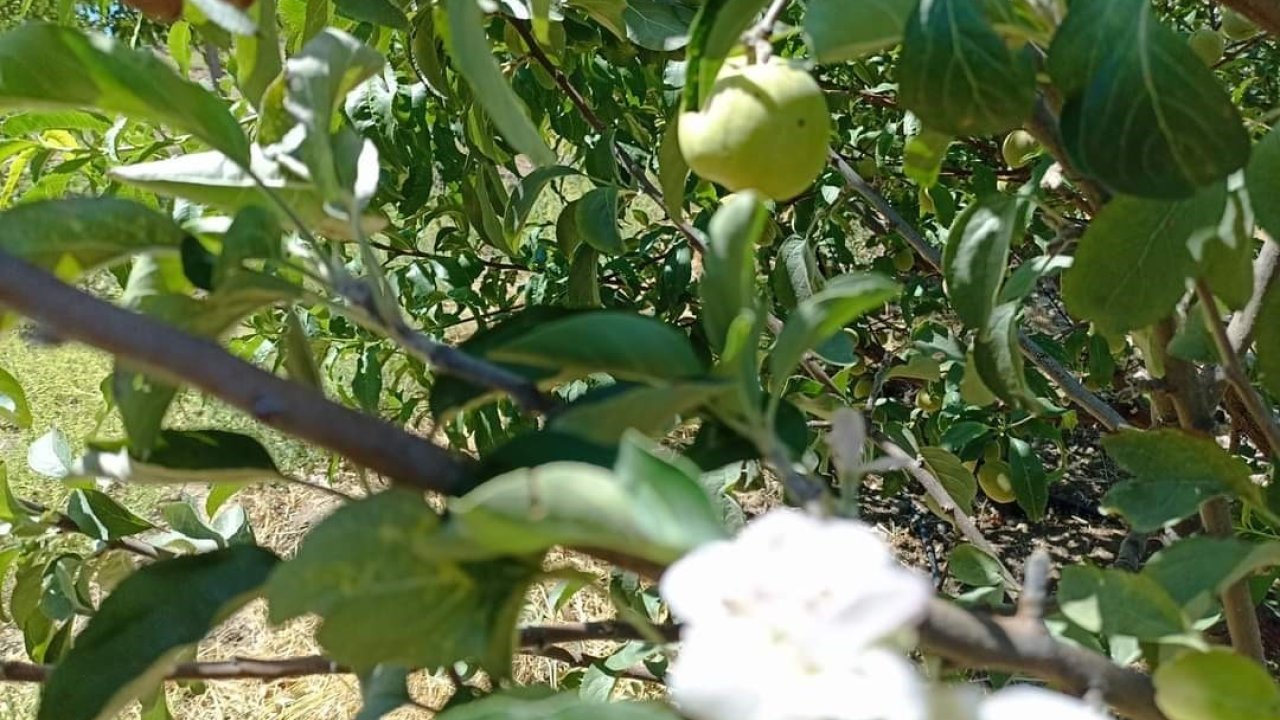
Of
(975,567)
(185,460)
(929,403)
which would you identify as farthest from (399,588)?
(929,403)

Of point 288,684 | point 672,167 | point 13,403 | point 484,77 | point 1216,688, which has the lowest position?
point 288,684

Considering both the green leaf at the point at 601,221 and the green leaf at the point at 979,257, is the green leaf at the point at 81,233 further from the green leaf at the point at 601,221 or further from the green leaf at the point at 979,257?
the green leaf at the point at 601,221

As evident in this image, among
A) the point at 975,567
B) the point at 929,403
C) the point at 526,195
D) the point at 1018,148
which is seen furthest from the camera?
the point at 929,403

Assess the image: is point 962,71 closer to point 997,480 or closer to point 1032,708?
point 1032,708

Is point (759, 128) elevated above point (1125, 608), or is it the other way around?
point (759, 128)

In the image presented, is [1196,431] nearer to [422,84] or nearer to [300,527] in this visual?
[422,84]

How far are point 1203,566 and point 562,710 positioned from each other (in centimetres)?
35

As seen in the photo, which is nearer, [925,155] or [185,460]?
[185,460]

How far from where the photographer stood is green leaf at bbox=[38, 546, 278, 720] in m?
0.52

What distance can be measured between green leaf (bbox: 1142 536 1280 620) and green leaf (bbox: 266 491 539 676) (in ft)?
1.12

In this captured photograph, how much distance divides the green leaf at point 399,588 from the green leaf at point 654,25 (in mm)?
683

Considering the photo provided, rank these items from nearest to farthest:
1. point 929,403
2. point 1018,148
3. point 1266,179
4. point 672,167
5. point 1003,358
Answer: point 1266,179 → point 1003,358 → point 672,167 → point 1018,148 → point 929,403

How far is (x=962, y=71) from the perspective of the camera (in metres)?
0.57

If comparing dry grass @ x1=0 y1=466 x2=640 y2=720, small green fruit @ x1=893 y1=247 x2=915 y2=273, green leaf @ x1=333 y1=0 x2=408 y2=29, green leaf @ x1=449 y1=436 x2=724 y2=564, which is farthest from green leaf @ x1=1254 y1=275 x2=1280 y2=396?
dry grass @ x1=0 y1=466 x2=640 y2=720
